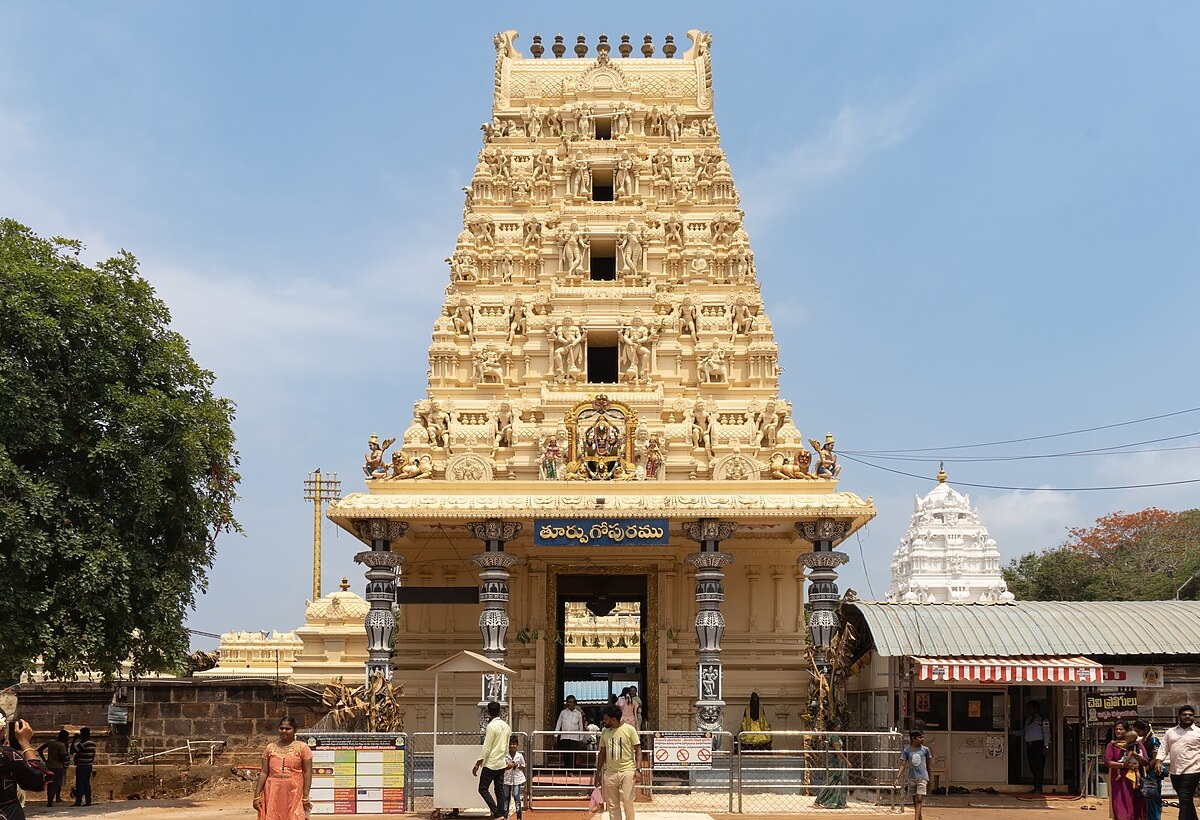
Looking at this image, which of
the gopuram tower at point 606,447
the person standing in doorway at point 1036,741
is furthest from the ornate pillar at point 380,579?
the person standing in doorway at point 1036,741

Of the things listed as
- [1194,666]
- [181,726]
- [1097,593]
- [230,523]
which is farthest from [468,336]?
[1097,593]

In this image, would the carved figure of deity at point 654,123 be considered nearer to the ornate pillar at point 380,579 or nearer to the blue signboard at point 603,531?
the blue signboard at point 603,531

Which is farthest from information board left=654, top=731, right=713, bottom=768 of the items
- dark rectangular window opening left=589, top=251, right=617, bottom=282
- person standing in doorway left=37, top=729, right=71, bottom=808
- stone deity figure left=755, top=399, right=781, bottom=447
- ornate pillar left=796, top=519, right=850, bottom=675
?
dark rectangular window opening left=589, top=251, right=617, bottom=282

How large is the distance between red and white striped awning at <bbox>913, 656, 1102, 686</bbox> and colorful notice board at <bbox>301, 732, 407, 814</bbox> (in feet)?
26.9

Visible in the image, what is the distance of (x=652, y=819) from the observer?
1709 centimetres

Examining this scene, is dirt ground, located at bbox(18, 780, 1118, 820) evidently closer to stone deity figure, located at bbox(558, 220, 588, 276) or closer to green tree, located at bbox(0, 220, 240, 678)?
green tree, located at bbox(0, 220, 240, 678)

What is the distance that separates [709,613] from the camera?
2233 centimetres

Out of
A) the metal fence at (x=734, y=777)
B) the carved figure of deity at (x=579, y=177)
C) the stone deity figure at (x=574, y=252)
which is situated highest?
the carved figure of deity at (x=579, y=177)

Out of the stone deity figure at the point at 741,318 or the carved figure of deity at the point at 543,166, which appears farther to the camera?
the carved figure of deity at the point at 543,166

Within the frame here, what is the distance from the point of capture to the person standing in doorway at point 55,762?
71.4ft

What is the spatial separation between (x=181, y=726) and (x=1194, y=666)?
20503 mm

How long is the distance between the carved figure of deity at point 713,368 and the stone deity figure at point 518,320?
3.65m

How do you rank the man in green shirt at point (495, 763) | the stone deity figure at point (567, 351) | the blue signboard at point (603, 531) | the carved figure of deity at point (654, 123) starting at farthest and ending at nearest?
the carved figure of deity at point (654, 123), the stone deity figure at point (567, 351), the blue signboard at point (603, 531), the man in green shirt at point (495, 763)

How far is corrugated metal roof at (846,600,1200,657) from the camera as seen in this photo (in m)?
20.5
